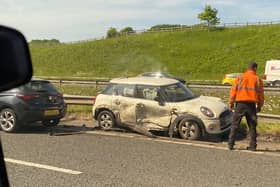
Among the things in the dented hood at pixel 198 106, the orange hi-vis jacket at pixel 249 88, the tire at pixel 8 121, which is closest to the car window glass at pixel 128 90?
the dented hood at pixel 198 106

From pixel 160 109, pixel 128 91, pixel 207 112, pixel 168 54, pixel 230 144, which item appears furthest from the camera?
pixel 168 54

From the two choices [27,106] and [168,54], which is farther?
[168,54]

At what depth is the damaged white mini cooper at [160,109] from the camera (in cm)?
1002

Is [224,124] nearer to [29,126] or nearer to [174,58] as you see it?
[29,126]

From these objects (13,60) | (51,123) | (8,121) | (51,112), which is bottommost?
(51,123)

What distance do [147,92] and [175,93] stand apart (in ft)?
2.24

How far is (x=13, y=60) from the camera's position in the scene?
1736mm

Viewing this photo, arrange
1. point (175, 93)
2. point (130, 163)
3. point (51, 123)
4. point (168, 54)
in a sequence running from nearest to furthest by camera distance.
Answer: point (130, 163), point (175, 93), point (51, 123), point (168, 54)

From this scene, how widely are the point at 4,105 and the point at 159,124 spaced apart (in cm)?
395

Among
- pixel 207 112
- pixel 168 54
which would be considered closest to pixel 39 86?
pixel 207 112

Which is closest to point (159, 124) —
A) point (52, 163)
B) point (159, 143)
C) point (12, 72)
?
point (159, 143)

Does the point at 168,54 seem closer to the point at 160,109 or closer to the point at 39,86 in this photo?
the point at 39,86

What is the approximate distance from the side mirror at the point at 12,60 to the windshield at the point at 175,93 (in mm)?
8956

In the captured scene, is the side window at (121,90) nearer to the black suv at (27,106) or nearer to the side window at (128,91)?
the side window at (128,91)
